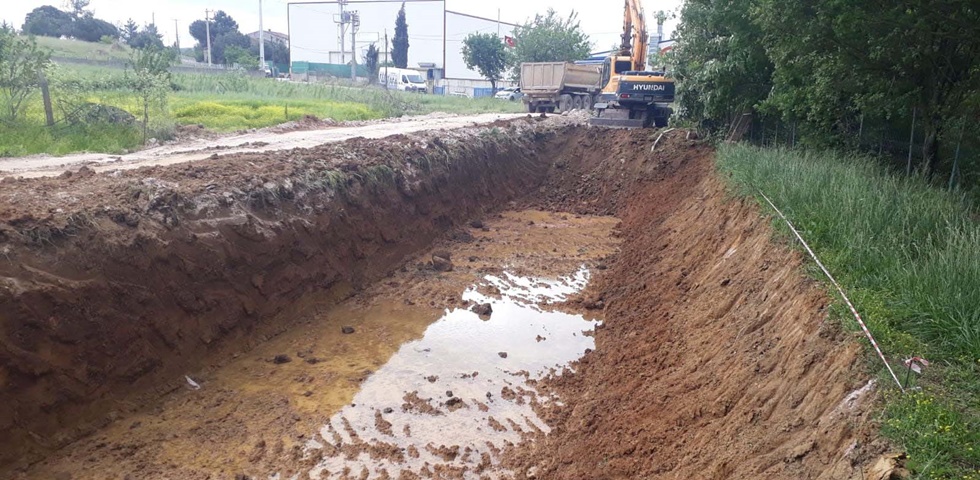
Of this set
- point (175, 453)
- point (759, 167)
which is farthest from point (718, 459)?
point (759, 167)

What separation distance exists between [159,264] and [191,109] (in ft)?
46.4

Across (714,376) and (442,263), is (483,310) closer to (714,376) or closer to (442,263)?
(442,263)

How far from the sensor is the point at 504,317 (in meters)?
9.23

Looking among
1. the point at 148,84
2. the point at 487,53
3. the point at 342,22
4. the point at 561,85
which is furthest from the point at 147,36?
the point at 148,84

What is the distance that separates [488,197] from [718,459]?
1200 cm

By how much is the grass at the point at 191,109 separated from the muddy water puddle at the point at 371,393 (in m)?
7.84

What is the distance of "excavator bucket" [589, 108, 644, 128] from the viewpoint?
1955cm

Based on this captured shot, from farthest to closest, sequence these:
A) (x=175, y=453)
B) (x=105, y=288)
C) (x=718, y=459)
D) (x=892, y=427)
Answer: (x=105, y=288) → (x=175, y=453) → (x=718, y=459) → (x=892, y=427)

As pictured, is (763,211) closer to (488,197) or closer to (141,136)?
(488,197)

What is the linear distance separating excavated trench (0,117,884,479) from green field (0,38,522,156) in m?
5.60

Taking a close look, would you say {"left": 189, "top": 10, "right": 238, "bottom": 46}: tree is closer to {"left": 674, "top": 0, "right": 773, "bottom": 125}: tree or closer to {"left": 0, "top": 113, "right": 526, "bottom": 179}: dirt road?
{"left": 0, "top": 113, "right": 526, "bottom": 179}: dirt road

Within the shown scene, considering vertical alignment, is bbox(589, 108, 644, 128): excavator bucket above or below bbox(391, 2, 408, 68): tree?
below

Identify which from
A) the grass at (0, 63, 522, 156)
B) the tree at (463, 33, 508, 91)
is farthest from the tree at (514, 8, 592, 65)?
the grass at (0, 63, 522, 156)

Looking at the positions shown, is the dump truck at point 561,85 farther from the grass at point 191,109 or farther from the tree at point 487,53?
the tree at point 487,53
